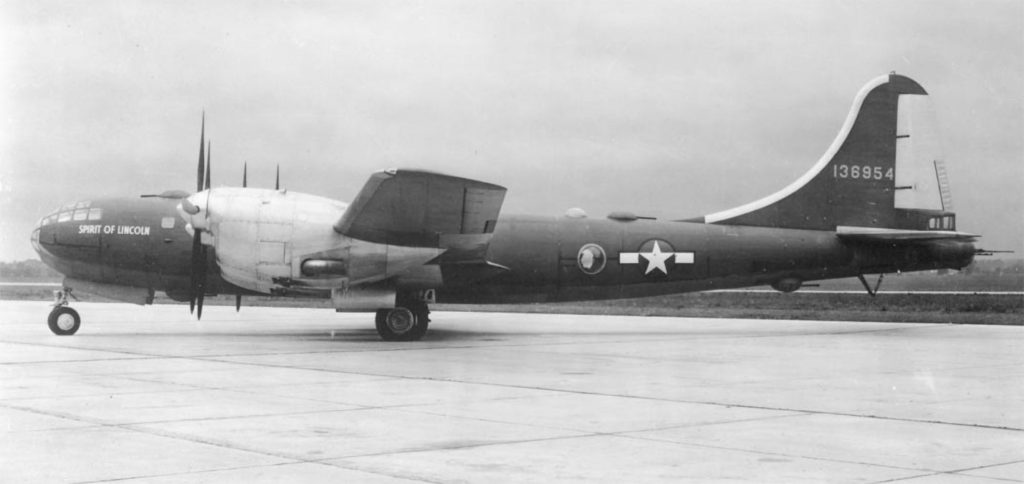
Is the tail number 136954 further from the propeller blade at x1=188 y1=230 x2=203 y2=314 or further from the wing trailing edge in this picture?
the propeller blade at x1=188 y1=230 x2=203 y2=314

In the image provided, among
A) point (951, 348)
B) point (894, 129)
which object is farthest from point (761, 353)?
point (894, 129)

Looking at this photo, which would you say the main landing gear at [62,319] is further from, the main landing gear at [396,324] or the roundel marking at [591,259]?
the roundel marking at [591,259]

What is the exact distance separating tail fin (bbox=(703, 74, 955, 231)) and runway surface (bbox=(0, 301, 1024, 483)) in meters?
5.07

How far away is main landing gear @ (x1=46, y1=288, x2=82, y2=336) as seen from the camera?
74.9 ft

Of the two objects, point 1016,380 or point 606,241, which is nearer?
point 1016,380

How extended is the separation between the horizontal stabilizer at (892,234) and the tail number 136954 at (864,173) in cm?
139

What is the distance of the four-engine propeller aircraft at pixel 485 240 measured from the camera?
2120 centimetres

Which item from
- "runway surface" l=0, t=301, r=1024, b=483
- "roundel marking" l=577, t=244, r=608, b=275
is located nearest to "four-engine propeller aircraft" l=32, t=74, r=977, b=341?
"roundel marking" l=577, t=244, r=608, b=275

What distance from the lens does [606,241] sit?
2469 cm

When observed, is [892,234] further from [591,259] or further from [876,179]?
[591,259]

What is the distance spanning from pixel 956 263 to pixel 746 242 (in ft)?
17.2

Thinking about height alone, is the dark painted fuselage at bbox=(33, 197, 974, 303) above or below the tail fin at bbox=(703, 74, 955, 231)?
below

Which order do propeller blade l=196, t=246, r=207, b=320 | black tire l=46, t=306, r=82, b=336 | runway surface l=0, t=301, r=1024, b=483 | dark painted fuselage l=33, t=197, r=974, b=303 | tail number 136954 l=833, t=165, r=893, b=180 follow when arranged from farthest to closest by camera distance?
tail number 136954 l=833, t=165, r=893, b=180 < dark painted fuselage l=33, t=197, r=974, b=303 < black tire l=46, t=306, r=82, b=336 < propeller blade l=196, t=246, r=207, b=320 < runway surface l=0, t=301, r=1024, b=483

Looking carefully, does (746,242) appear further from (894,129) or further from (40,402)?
(40,402)
